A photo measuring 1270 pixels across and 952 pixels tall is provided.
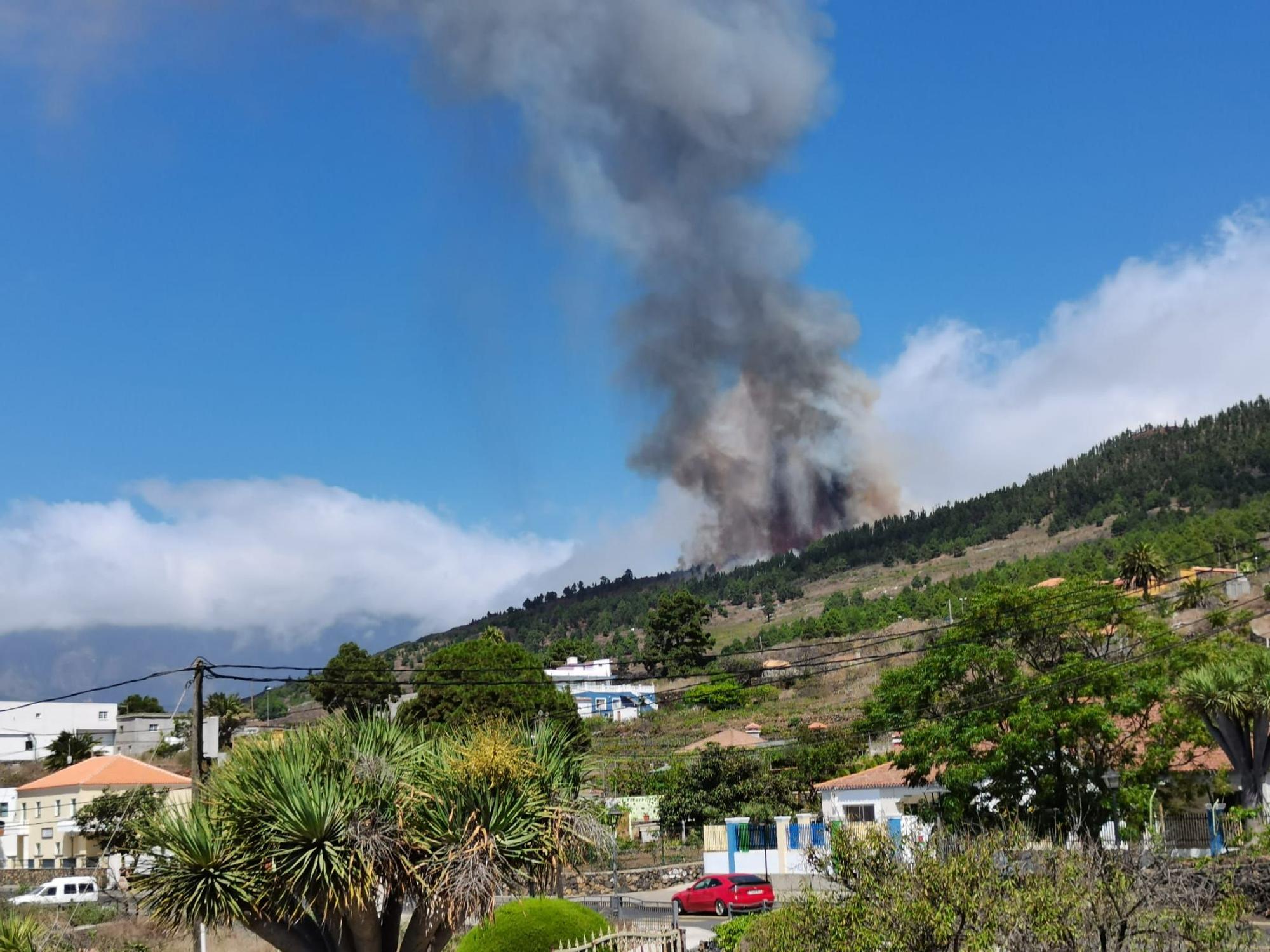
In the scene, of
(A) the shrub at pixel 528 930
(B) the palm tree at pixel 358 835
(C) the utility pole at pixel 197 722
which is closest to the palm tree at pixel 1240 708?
(A) the shrub at pixel 528 930

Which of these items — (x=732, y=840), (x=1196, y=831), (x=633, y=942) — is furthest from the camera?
(x=732, y=840)

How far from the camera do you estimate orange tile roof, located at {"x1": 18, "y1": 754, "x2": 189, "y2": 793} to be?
68438 millimetres

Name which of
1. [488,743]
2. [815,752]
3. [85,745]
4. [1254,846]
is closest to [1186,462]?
[815,752]

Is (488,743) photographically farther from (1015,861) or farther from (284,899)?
(1015,861)

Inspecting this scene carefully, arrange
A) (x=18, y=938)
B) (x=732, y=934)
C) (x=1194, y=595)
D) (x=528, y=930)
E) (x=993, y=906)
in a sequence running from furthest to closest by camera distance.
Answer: (x=1194, y=595), (x=732, y=934), (x=528, y=930), (x=18, y=938), (x=993, y=906)

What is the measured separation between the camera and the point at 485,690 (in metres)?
70.2

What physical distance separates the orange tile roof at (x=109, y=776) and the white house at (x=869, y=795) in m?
38.4

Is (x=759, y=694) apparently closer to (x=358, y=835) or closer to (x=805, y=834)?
(x=805, y=834)

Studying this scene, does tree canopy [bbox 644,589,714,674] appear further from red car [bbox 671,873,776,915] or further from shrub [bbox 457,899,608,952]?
shrub [bbox 457,899,608,952]

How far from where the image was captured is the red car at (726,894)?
38031mm

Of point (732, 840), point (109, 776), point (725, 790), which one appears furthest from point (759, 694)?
point (732, 840)

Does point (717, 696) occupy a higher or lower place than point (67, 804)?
higher

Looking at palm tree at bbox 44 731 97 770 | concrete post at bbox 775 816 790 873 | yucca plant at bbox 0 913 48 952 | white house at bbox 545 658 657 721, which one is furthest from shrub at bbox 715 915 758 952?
white house at bbox 545 658 657 721

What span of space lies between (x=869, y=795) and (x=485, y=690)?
95.2 ft
